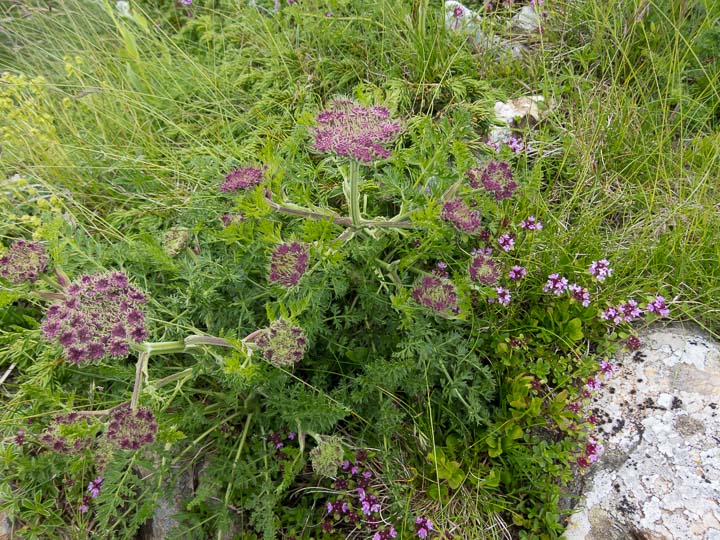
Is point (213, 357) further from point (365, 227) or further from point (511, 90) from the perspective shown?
point (511, 90)

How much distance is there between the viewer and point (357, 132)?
2.18 metres

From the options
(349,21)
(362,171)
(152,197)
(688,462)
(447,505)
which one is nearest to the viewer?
(688,462)

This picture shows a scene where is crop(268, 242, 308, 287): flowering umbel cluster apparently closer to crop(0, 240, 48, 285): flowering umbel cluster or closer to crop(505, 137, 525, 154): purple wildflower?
crop(0, 240, 48, 285): flowering umbel cluster

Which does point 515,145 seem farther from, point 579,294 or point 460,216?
point 460,216

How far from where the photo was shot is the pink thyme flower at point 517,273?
3006 millimetres

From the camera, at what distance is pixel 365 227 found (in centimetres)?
260

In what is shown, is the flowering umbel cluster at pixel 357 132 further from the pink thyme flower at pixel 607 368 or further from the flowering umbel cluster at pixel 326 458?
the pink thyme flower at pixel 607 368

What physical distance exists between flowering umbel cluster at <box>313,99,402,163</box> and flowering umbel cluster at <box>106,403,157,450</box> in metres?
1.36

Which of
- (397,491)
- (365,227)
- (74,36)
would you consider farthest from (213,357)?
(74,36)

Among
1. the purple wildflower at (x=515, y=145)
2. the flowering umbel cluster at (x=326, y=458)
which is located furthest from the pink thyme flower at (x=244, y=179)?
the purple wildflower at (x=515, y=145)

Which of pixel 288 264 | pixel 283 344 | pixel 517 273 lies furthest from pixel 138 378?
pixel 517 273

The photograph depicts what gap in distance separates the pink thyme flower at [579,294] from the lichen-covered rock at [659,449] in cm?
41

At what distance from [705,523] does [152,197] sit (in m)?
3.92

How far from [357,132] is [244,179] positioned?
0.58m
